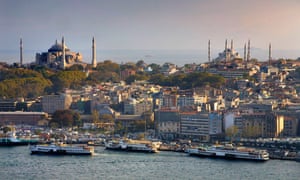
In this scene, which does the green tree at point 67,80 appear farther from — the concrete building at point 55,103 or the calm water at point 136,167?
the calm water at point 136,167

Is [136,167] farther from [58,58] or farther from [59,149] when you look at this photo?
[58,58]

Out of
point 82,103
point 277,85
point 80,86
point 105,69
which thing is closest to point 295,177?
point 82,103

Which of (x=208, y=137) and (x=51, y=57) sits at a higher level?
(x=51, y=57)

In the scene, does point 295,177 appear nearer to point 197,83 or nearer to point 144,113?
point 144,113

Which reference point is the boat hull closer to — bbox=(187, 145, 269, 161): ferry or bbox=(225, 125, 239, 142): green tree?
bbox=(187, 145, 269, 161): ferry

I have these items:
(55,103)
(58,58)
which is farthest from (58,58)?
(55,103)

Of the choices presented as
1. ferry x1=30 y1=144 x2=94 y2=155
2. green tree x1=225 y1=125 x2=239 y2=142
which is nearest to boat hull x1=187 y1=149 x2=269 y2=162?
green tree x1=225 y1=125 x2=239 y2=142
